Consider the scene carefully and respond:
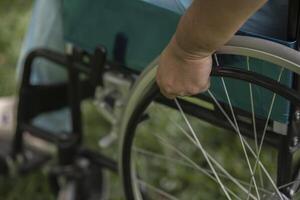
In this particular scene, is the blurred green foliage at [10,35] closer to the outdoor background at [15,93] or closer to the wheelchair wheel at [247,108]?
the outdoor background at [15,93]

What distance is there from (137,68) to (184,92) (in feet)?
0.91

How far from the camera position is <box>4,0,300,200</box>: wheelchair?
103 centimetres

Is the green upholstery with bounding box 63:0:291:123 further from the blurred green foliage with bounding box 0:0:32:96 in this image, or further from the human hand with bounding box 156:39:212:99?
the blurred green foliage with bounding box 0:0:32:96

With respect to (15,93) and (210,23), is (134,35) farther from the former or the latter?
A: (15,93)

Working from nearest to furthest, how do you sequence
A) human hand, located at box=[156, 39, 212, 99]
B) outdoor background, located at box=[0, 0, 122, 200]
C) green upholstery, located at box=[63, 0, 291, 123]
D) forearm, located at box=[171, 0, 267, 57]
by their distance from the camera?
1. forearm, located at box=[171, 0, 267, 57]
2. human hand, located at box=[156, 39, 212, 99]
3. green upholstery, located at box=[63, 0, 291, 123]
4. outdoor background, located at box=[0, 0, 122, 200]

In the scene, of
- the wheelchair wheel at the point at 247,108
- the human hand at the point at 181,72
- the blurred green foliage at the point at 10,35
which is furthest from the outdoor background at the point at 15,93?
the human hand at the point at 181,72

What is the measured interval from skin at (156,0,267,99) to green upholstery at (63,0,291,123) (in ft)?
0.31

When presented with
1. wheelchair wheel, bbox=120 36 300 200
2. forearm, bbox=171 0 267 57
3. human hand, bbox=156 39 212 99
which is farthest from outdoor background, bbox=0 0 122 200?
forearm, bbox=171 0 267 57

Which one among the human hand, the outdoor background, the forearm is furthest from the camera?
the outdoor background

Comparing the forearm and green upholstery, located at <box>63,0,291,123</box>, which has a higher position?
the forearm

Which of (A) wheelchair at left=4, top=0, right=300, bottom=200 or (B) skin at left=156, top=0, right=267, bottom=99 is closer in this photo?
(B) skin at left=156, top=0, right=267, bottom=99

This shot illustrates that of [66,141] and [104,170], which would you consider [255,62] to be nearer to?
[66,141]

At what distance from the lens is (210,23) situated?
2.92 feet

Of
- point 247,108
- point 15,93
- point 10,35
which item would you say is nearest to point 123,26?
point 247,108
